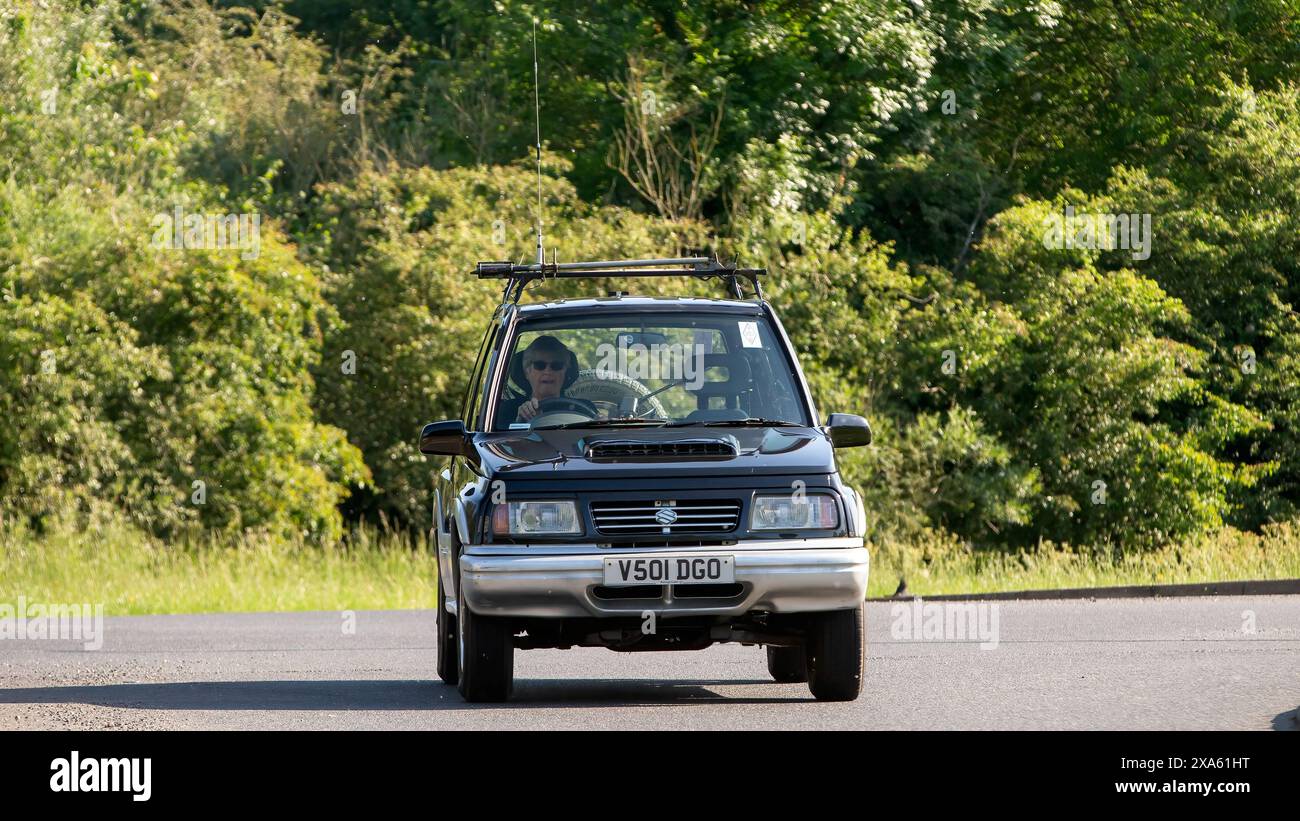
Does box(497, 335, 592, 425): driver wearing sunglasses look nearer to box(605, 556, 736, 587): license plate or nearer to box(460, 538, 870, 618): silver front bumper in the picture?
box(460, 538, 870, 618): silver front bumper

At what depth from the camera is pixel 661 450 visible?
10.2 m

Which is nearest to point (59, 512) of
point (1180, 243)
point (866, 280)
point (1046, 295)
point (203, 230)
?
point (203, 230)

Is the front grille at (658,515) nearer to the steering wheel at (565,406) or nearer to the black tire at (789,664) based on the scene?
the steering wheel at (565,406)

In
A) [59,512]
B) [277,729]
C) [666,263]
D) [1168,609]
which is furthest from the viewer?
[59,512]

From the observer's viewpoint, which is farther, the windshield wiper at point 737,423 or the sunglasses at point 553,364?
the sunglasses at point 553,364

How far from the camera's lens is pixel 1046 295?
94.8 feet

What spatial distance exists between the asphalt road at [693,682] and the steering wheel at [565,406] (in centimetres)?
145

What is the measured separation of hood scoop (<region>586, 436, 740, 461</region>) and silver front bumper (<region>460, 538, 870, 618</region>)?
461mm

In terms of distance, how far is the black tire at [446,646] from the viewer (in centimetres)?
1179

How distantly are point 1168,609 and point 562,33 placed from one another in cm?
2034

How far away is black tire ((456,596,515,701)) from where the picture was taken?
→ 406 inches

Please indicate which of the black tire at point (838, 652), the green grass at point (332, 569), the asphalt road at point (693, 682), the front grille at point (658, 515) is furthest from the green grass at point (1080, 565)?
the front grille at point (658, 515)

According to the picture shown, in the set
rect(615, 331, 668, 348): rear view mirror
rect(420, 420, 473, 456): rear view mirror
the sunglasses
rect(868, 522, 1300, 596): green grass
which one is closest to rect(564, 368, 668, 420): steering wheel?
the sunglasses

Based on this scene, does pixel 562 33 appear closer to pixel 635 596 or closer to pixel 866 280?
pixel 866 280
